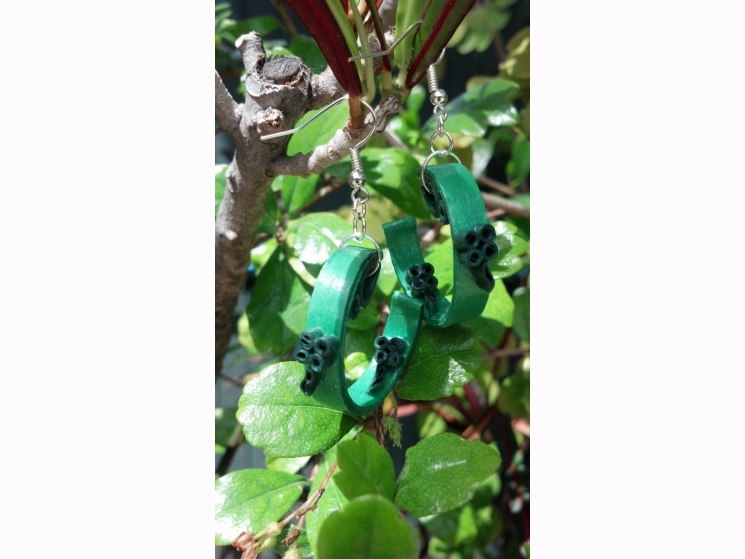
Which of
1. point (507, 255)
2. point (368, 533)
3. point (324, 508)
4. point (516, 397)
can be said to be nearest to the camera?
point (368, 533)

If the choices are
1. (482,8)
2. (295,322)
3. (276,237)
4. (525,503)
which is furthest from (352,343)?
(482,8)

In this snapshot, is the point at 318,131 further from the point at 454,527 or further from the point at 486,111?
the point at 454,527

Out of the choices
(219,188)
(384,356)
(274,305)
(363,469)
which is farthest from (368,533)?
(219,188)

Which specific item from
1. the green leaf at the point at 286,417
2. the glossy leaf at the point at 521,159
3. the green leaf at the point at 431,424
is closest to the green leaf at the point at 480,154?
the glossy leaf at the point at 521,159

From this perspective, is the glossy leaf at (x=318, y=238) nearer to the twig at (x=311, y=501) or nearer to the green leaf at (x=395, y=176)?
the green leaf at (x=395, y=176)

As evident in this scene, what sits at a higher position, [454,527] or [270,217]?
[270,217]

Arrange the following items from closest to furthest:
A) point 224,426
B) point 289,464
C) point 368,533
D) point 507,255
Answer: point 368,533
point 507,255
point 289,464
point 224,426
